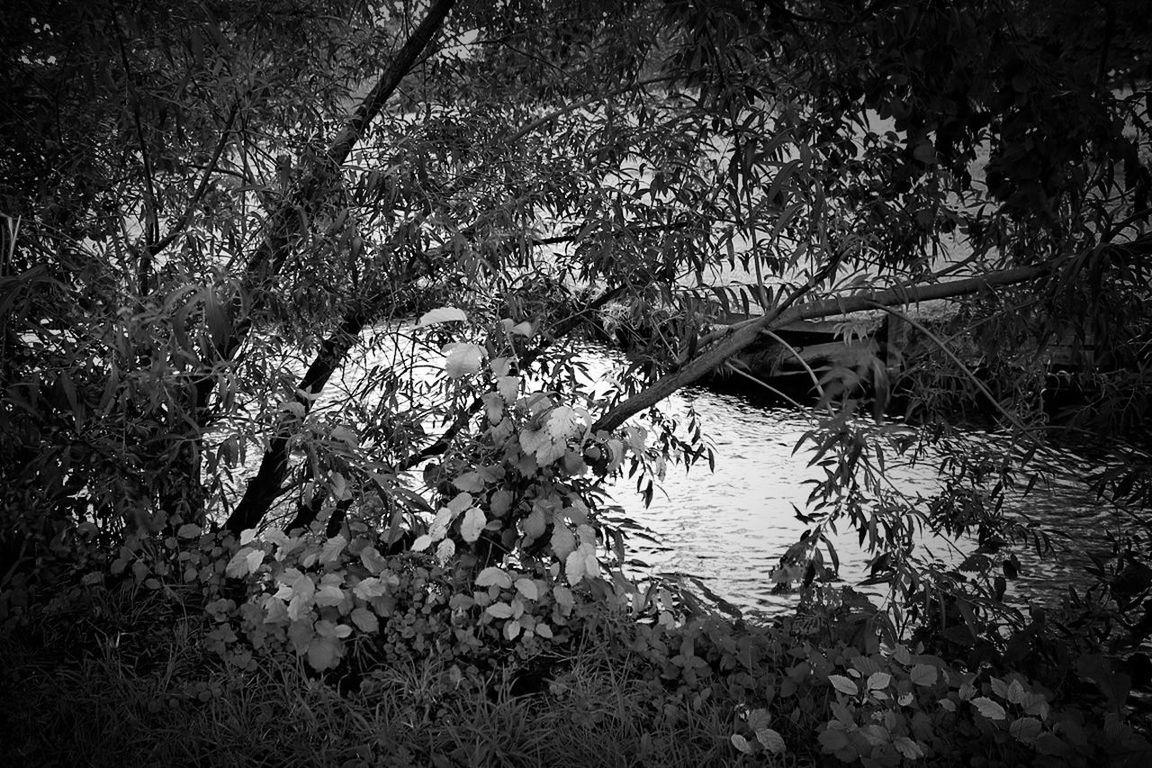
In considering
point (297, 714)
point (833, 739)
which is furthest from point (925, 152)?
point (297, 714)

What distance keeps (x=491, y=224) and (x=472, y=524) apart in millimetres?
835

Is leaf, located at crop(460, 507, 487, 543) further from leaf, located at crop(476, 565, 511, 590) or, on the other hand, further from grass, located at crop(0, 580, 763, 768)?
grass, located at crop(0, 580, 763, 768)

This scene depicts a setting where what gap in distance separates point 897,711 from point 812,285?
938 millimetres

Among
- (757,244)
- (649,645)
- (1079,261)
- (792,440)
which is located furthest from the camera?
(792,440)

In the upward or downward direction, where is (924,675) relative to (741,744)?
upward

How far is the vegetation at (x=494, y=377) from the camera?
61.7 inches

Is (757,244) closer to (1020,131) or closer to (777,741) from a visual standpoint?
(1020,131)

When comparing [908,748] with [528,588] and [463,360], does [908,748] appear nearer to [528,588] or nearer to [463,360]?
[528,588]

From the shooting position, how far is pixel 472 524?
68.0 inches

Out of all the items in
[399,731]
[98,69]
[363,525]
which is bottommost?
[399,731]

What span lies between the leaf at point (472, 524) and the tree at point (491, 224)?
0.05ft

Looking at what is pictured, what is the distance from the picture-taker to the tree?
60.1 inches

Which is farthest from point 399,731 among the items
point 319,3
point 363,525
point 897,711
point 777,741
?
point 319,3

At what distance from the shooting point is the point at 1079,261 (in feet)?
4.42
